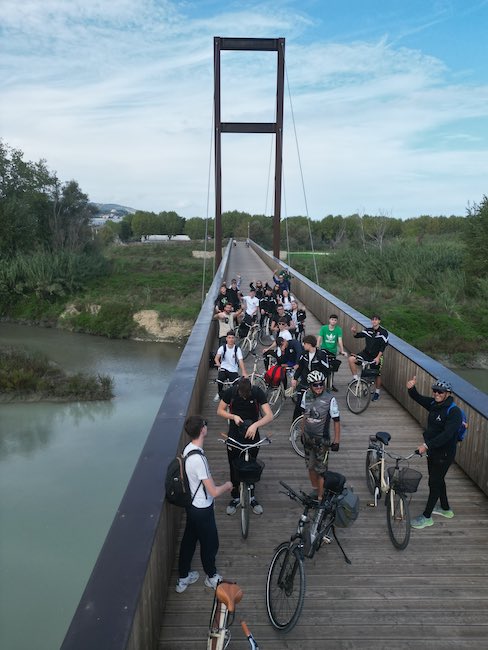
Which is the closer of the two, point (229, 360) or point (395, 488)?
point (395, 488)

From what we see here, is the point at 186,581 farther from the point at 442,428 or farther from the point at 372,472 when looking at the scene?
the point at 442,428

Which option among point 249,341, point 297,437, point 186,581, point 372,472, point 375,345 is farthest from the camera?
point 249,341

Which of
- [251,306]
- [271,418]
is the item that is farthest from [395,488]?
[251,306]

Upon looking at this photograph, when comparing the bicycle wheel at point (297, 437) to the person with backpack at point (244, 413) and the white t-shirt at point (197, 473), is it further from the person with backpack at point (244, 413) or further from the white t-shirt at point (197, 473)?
the white t-shirt at point (197, 473)

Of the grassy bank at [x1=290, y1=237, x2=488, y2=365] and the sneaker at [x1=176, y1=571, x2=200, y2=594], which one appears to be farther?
the grassy bank at [x1=290, y1=237, x2=488, y2=365]

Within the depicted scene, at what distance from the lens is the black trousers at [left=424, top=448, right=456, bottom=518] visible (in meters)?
4.67

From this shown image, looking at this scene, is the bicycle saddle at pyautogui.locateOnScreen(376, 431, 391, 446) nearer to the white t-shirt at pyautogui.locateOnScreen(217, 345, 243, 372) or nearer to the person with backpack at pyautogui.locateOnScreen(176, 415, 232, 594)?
the person with backpack at pyautogui.locateOnScreen(176, 415, 232, 594)

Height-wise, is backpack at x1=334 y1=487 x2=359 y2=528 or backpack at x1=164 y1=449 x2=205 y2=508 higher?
backpack at x1=164 y1=449 x2=205 y2=508

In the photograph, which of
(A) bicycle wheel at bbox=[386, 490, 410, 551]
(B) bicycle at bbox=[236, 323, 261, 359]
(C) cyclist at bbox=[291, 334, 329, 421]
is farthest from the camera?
(B) bicycle at bbox=[236, 323, 261, 359]

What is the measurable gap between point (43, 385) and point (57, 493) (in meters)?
10.9

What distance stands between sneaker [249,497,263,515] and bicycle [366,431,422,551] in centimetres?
108

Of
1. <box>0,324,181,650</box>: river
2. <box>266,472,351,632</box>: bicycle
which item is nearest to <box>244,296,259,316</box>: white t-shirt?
<box>266,472,351,632</box>: bicycle

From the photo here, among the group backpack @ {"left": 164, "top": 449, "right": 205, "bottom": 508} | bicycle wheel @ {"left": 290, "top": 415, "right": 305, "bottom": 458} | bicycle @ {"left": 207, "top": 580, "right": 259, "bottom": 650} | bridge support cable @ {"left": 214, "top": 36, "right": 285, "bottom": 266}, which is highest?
bridge support cable @ {"left": 214, "top": 36, "right": 285, "bottom": 266}

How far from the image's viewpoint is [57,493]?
684 inches
